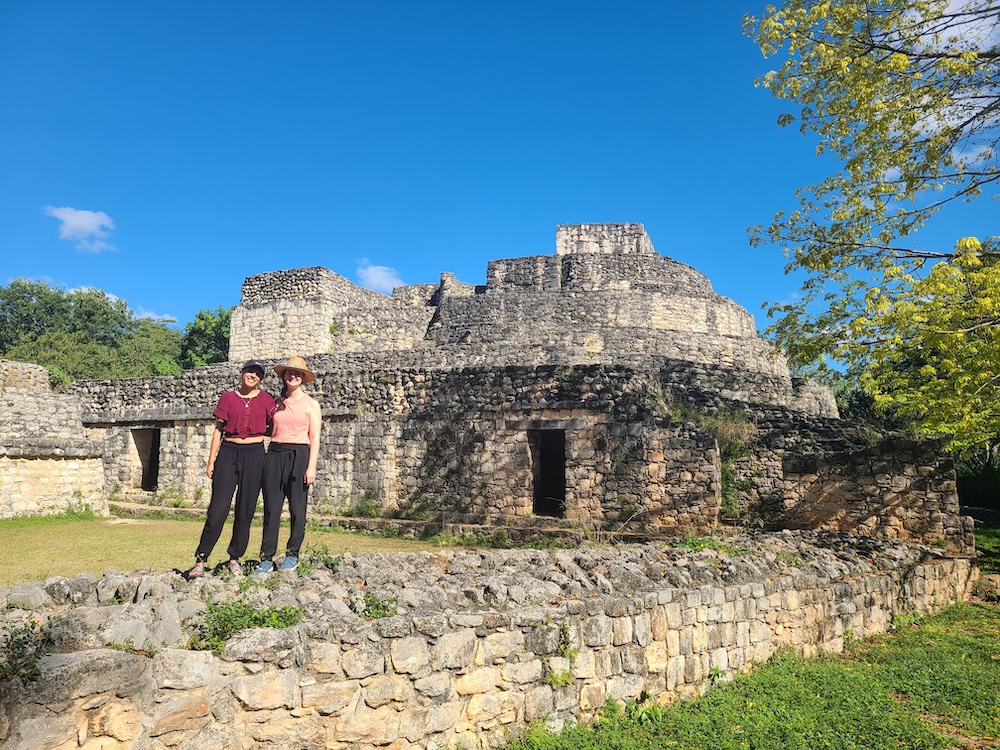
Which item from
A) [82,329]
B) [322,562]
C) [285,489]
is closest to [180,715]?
[322,562]

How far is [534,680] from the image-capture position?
4.00m

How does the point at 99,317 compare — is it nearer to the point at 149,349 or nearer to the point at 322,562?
the point at 149,349

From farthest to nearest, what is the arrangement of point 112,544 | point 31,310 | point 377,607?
point 31,310 → point 112,544 → point 377,607

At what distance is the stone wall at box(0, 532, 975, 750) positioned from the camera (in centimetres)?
273

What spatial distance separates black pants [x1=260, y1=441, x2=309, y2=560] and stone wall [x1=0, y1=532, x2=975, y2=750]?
1.37 feet

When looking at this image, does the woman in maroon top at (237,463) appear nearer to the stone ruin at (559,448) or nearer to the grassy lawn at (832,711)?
the grassy lawn at (832,711)

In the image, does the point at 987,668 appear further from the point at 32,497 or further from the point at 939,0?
the point at 32,497

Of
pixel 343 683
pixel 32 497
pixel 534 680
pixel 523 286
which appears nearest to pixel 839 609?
pixel 534 680

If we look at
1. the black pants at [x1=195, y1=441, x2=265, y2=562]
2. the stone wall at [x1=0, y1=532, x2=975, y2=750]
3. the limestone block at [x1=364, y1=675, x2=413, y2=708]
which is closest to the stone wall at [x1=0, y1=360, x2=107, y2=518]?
the black pants at [x1=195, y1=441, x2=265, y2=562]

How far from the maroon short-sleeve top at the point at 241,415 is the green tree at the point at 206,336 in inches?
1494

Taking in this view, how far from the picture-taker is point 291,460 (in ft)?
14.9

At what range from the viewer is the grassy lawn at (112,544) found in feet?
21.8

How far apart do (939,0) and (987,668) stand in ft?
25.0

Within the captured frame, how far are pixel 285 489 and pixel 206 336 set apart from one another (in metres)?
40.5
